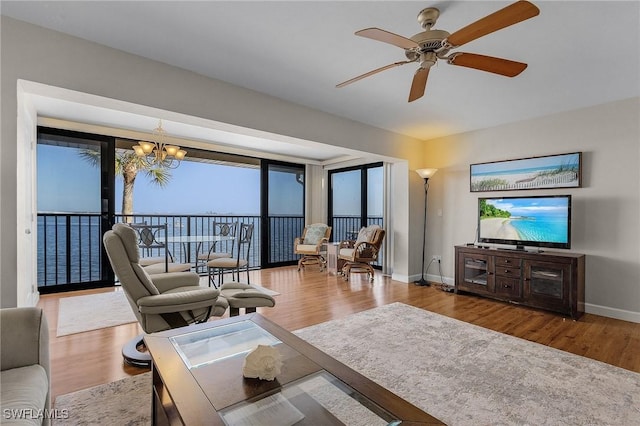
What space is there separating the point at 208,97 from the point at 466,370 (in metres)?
3.39

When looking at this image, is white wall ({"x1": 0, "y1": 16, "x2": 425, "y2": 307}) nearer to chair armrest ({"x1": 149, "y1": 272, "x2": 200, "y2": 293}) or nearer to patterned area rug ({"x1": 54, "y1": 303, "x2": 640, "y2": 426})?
chair armrest ({"x1": 149, "y1": 272, "x2": 200, "y2": 293})

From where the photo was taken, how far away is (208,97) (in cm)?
304

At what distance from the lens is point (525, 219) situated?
156 inches

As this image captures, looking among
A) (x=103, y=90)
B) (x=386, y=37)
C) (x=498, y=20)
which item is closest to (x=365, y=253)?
(x=386, y=37)

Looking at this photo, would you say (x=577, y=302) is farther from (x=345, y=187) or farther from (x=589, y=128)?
(x=345, y=187)

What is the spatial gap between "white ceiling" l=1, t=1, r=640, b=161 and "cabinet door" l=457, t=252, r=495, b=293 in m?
2.10

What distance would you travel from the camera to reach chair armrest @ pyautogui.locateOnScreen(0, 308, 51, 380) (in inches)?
53.7

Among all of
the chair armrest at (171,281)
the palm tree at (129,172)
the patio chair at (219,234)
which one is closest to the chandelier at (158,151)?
the palm tree at (129,172)

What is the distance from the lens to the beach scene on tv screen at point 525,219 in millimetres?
3703

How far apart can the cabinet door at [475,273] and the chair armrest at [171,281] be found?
365cm

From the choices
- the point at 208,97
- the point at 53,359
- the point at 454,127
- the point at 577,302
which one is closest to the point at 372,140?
the point at 454,127

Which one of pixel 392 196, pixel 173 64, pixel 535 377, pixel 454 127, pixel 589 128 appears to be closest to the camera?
pixel 535 377

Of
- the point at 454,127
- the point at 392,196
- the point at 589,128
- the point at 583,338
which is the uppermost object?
the point at 454,127

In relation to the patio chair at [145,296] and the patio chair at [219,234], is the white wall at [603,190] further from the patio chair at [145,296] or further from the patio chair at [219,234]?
the patio chair at [219,234]
